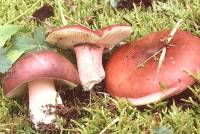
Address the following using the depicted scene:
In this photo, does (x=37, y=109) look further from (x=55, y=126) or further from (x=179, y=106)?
(x=179, y=106)

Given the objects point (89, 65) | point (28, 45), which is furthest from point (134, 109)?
point (28, 45)

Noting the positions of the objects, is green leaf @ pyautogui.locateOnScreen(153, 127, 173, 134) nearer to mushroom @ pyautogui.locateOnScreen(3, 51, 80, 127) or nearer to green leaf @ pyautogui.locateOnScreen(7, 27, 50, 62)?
mushroom @ pyautogui.locateOnScreen(3, 51, 80, 127)

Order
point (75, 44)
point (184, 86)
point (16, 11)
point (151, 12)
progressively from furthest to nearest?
1. point (16, 11)
2. point (151, 12)
3. point (75, 44)
4. point (184, 86)

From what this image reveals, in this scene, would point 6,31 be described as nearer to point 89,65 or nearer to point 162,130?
point 89,65

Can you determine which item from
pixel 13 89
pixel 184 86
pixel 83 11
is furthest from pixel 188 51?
pixel 83 11

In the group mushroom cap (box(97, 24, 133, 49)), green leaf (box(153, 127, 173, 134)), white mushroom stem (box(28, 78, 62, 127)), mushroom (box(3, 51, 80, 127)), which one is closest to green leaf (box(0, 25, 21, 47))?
mushroom (box(3, 51, 80, 127))
